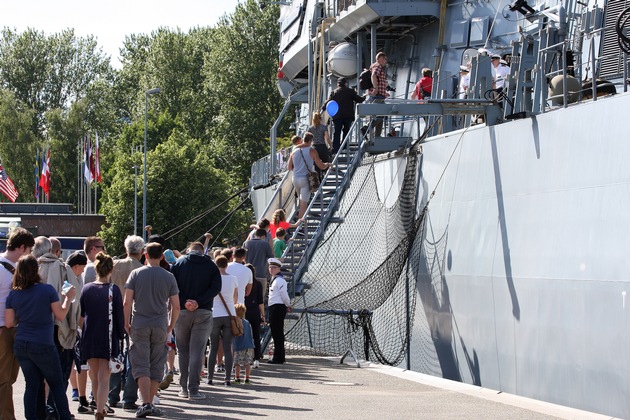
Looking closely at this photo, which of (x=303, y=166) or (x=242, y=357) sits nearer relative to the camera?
(x=242, y=357)

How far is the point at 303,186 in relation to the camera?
20.8m

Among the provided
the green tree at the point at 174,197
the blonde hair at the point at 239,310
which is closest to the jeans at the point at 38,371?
the blonde hair at the point at 239,310

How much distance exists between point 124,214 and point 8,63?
31492 millimetres

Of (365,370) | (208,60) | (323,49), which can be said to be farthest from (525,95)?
(208,60)

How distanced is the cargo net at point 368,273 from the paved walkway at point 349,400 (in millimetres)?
2573

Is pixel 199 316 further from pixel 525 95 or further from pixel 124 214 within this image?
pixel 124 214

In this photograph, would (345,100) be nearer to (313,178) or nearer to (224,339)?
(313,178)

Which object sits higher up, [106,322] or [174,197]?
[174,197]

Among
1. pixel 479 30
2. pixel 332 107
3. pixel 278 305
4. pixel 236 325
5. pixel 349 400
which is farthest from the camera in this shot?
pixel 332 107

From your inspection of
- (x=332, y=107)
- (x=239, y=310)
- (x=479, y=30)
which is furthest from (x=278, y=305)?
(x=479, y=30)

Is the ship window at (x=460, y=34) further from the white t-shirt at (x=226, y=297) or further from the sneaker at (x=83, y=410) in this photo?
the sneaker at (x=83, y=410)

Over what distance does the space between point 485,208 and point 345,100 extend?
662 cm

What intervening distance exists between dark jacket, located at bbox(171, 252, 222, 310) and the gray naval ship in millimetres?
3763

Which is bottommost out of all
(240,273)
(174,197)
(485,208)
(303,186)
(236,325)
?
(236,325)
